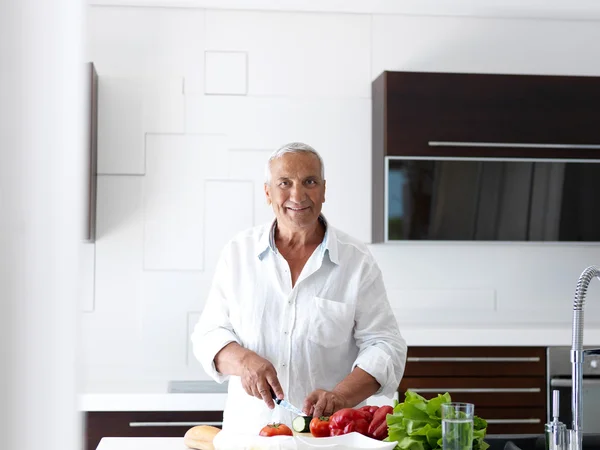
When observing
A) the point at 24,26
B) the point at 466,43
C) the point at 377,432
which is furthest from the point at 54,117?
the point at 466,43

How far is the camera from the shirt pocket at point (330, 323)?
7.29 ft

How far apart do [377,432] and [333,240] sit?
79 cm

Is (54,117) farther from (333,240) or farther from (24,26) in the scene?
(333,240)

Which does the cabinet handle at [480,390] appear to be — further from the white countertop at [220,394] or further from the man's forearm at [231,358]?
the man's forearm at [231,358]

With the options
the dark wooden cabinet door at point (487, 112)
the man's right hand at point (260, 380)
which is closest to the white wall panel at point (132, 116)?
the dark wooden cabinet door at point (487, 112)

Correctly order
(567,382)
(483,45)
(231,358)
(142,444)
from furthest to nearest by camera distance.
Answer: (483,45) → (567,382) → (231,358) → (142,444)

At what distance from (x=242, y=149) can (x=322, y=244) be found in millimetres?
1733

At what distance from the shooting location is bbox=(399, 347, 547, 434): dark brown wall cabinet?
348cm

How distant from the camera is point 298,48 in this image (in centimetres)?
400

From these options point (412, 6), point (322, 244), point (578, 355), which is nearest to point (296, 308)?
point (322, 244)

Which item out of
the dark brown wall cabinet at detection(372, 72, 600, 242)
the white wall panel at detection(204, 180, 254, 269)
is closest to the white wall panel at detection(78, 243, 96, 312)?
the white wall panel at detection(204, 180, 254, 269)

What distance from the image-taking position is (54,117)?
350 mm

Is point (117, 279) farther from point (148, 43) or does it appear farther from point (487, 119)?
point (487, 119)

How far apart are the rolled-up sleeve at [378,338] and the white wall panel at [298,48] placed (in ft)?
6.18
